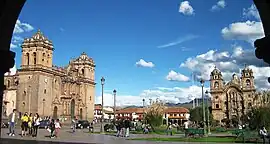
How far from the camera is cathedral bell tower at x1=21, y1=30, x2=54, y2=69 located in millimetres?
71312

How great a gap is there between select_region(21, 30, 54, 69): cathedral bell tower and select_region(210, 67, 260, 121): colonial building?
58121mm

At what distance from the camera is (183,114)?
139500mm

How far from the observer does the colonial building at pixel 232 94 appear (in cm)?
10469

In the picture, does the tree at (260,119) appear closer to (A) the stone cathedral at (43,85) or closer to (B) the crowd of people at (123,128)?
(B) the crowd of people at (123,128)

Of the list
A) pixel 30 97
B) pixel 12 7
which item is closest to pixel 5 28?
pixel 12 7

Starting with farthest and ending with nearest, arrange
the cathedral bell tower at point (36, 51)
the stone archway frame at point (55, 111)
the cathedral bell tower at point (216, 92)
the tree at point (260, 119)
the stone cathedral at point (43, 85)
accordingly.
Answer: the cathedral bell tower at point (216, 92) < the stone archway frame at point (55, 111) < the cathedral bell tower at point (36, 51) < the stone cathedral at point (43, 85) < the tree at point (260, 119)

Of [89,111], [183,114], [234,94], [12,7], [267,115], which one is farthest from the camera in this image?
[183,114]

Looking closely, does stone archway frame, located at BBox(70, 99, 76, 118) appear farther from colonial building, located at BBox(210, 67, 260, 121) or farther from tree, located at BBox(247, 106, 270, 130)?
tree, located at BBox(247, 106, 270, 130)

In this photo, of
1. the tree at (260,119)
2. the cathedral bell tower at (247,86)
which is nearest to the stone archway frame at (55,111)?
the tree at (260,119)

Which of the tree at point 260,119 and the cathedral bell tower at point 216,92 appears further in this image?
the cathedral bell tower at point 216,92

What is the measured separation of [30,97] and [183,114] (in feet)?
268

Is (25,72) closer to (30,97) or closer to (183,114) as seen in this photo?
(30,97)

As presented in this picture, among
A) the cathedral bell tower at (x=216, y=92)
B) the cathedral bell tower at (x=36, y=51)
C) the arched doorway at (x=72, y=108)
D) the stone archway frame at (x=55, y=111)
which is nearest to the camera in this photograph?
the cathedral bell tower at (x=36, y=51)

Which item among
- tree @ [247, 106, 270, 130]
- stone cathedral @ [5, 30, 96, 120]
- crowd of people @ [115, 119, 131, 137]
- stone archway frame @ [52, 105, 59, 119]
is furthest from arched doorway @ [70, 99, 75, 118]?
tree @ [247, 106, 270, 130]
